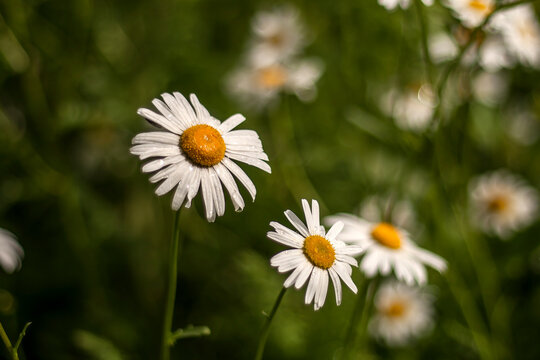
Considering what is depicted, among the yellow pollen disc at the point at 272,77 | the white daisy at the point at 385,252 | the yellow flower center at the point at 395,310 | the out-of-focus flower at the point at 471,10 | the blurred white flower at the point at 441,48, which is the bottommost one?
the yellow flower center at the point at 395,310

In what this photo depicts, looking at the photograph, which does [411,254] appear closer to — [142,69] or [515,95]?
[142,69]

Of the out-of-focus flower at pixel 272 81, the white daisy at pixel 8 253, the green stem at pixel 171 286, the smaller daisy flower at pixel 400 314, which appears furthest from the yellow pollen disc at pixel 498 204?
the white daisy at pixel 8 253

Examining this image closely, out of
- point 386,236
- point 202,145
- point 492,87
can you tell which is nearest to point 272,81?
point 492,87

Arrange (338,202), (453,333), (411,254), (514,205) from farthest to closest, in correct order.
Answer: (514,205)
(338,202)
(453,333)
(411,254)

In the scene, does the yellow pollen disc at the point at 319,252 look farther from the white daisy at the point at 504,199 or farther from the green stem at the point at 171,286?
the white daisy at the point at 504,199

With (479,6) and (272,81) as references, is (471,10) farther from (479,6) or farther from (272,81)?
(272,81)

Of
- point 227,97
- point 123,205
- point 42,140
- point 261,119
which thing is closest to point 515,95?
point 261,119
